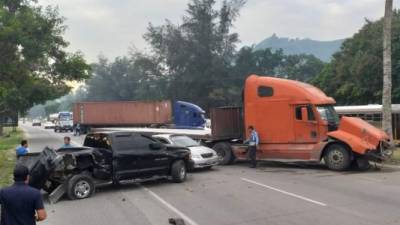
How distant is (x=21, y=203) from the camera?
5.95 meters

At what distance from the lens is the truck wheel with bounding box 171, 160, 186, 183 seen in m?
15.6

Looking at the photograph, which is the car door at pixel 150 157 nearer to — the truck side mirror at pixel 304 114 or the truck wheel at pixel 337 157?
the truck side mirror at pixel 304 114

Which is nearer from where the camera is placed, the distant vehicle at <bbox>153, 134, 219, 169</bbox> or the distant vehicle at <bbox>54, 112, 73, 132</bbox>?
the distant vehicle at <bbox>153, 134, 219, 169</bbox>

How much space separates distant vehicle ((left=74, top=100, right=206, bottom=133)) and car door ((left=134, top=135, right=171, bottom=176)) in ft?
76.3

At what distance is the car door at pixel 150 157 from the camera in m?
14.9

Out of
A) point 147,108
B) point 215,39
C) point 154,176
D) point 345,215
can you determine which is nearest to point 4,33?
point 154,176

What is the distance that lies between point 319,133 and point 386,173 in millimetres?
2680

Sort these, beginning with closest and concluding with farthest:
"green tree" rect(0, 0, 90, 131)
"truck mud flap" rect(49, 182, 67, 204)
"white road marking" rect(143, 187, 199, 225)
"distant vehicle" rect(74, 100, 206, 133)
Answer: "white road marking" rect(143, 187, 199, 225)
"truck mud flap" rect(49, 182, 67, 204)
"green tree" rect(0, 0, 90, 131)
"distant vehicle" rect(74, 100, 206, 133)

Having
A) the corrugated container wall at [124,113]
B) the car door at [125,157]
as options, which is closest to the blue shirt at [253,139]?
the car door at [125,157]

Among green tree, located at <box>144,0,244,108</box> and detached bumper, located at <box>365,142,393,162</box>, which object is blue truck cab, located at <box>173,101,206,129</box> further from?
green tree, located at <box>144,0,244,108</box>

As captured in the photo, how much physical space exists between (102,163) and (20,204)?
317 inches

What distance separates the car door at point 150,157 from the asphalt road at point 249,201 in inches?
18.2

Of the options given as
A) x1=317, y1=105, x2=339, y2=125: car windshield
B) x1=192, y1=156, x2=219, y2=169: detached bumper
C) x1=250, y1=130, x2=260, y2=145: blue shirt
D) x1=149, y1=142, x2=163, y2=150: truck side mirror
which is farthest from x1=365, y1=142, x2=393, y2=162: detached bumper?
x1=149, y1=142, x2=163, y2=150: truck side mirror

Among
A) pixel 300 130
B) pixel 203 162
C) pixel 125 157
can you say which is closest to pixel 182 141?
pixel 203 162
